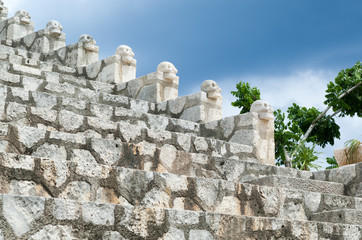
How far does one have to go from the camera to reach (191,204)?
498 centimetres

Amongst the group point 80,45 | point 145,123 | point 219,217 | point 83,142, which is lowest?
point 219,217

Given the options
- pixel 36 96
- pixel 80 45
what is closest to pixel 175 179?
pixel 36 96

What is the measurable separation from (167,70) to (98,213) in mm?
5148

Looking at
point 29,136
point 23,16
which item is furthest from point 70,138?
point 23,16

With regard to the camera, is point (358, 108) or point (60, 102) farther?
point (358, 108)

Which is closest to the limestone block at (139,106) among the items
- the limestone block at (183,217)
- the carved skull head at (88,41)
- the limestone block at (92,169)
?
the carved skull head at (88,41)

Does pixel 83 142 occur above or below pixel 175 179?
above

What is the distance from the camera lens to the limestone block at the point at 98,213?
376 centimetres

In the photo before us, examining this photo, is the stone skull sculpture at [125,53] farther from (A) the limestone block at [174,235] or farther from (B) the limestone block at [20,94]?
(A) the limestone block at [174,235]

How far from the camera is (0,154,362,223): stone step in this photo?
4289 millimetres

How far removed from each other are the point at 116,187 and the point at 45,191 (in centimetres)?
54

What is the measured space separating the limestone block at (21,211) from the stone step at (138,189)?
650 millimetres

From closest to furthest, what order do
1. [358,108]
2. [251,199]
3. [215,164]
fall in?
[251,199] < [215,164] < [358,108]

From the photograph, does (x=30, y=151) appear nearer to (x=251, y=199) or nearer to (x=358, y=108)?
(x=251, y=199)
